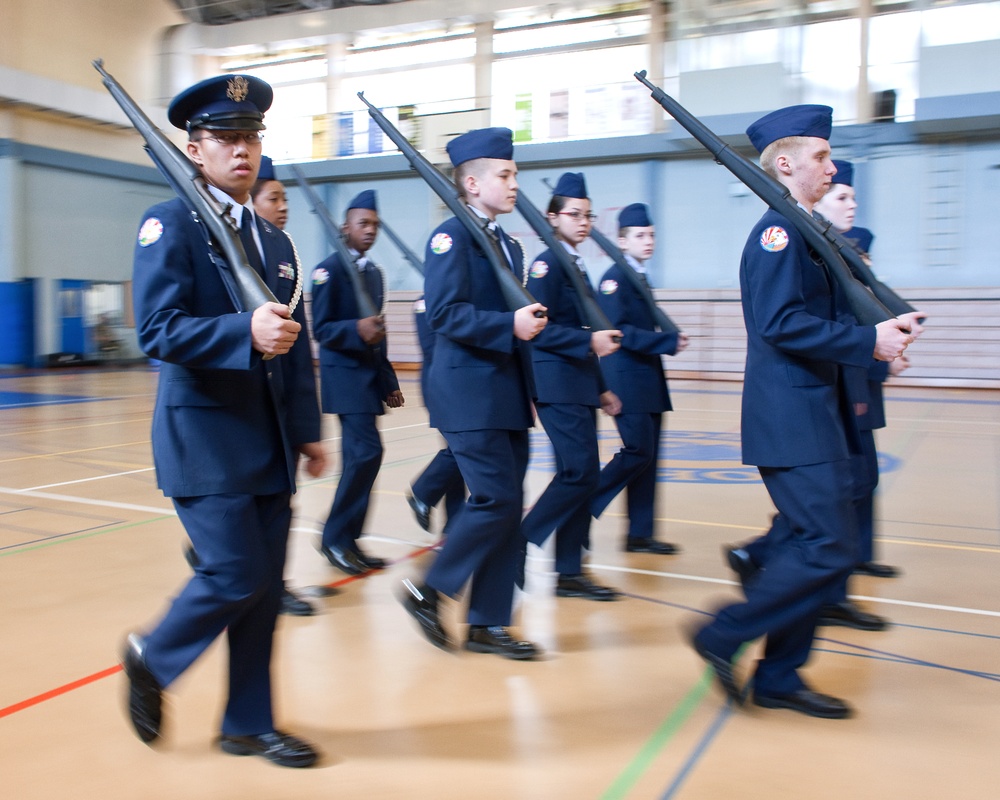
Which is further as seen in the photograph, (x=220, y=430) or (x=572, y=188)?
(x=572, y=188)

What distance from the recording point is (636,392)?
446cm

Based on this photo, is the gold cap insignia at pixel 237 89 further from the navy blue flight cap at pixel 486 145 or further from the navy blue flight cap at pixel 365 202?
the navy blue flight cap at pixel 365 202

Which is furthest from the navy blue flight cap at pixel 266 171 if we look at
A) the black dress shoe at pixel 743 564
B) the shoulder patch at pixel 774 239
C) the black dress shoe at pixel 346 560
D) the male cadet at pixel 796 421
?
the black dress shoe at pixel 743 564

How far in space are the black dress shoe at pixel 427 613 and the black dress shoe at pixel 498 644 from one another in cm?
9

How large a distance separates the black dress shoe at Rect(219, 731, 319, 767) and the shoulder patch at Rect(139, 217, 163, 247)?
1.23 m

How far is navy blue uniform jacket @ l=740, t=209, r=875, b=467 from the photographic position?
8.13ft

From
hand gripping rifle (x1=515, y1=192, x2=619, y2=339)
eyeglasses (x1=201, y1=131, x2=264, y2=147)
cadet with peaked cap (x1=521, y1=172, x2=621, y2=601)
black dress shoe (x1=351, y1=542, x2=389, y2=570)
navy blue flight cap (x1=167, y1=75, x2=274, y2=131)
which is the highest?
navy blue flight cap (x1=167, y1=75, x2=274, y2=131)

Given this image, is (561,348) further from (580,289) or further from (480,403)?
(480,403)

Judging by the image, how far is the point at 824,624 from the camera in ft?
11.4

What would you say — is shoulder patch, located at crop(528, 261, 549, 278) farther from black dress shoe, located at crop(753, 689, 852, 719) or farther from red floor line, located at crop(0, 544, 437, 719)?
red floor line, located at crop(0, 544, 437, 719)

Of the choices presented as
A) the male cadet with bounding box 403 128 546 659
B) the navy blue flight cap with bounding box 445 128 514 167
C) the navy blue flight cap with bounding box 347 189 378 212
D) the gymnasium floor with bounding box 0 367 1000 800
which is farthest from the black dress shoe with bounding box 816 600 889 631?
the navy blue flight cap with bounding box 347 189 378 212

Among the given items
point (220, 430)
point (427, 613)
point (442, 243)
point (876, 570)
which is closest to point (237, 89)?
point (220, 430)

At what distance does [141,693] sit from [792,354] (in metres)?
1.88

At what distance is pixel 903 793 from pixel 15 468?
248 inches
